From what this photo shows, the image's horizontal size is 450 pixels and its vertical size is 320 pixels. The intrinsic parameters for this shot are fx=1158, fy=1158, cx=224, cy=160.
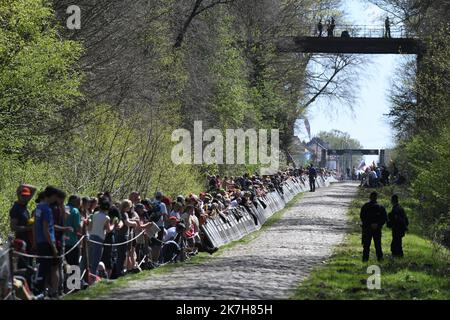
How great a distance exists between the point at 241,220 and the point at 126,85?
35.7 ft

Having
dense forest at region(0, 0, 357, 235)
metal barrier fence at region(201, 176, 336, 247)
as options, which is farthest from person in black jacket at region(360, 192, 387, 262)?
dense forest at region(0, 0, 357, 235)

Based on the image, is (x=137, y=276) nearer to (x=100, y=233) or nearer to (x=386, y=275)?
(x=100, y=233)

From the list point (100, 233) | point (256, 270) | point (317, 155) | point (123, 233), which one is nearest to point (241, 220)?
point (256, 270)

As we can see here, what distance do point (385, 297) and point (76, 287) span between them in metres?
5.28

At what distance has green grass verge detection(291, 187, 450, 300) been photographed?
67.6ft

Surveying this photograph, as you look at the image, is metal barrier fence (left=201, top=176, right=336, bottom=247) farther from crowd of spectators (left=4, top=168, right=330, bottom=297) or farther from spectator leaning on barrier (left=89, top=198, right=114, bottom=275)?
spectator leaning on barrier (left=89, top=198, right=114, bottom=275)

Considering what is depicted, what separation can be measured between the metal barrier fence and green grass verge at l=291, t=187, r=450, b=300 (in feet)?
11.6

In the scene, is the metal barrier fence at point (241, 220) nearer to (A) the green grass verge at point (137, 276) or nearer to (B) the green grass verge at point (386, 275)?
(A) the green grass verge at point (137, 276)

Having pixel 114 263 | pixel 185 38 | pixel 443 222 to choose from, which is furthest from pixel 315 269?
pixel 185 38

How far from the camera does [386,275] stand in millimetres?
24266

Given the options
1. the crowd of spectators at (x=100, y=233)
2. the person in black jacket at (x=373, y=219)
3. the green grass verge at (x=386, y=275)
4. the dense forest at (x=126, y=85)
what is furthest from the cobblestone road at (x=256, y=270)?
the dense forest at (x=126, y=85)

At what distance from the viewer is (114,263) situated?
75.1 feet

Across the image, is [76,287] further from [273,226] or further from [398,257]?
[273,226]

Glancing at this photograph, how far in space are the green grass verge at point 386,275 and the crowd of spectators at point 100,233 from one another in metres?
3.59
